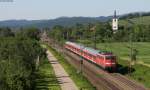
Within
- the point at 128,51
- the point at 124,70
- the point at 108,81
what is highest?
the point at 108,81

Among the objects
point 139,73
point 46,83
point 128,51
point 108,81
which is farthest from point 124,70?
point 128,51

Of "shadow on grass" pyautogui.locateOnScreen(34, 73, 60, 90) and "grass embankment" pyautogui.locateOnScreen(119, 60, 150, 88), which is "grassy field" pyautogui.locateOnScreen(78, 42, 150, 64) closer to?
"grass embankment" pyautogui.locateOnScreen(119, 60, 150, 88)

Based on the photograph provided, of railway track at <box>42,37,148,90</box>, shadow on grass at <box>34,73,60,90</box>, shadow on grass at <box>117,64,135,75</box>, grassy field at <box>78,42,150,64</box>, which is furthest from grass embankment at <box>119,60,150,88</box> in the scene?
shadow on grass at <box>34,73,60,90</box>

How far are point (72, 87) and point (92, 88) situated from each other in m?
3.41

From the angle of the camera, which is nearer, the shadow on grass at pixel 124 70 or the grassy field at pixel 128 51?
the shadow on grass at pixel 124 70

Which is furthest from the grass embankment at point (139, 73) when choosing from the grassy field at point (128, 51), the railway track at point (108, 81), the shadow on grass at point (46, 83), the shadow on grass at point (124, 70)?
the shadow on grass at point (46, 83)

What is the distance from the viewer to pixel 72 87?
6206 centimetres

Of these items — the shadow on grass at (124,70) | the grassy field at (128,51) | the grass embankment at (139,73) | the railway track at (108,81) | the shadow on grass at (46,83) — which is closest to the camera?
the shadow on grass at (46,83)

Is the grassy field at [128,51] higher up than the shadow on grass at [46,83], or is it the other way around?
the shadow on grass at [46,83]

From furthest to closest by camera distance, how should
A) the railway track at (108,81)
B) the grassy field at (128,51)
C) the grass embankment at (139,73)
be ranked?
the grassy field at (128,51) < the grass embankment at (139,73) < the railway track at (108,81)

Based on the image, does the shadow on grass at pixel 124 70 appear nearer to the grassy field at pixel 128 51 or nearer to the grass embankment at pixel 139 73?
the grass embankment at pixel 139 73

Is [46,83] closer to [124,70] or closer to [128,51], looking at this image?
[124,70]

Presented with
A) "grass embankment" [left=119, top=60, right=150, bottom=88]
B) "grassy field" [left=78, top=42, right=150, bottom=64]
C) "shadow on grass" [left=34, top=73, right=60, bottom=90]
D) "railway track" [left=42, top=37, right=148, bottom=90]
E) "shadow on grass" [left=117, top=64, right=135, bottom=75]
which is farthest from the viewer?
"grassy field" [left=78, top=42, right=150, bottom=64]

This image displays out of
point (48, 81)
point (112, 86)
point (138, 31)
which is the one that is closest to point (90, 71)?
point (48, 81)
